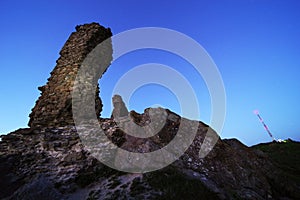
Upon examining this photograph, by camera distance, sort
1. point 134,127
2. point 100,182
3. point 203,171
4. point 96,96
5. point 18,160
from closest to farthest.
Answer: point 100,182
point 203,171
point 18,160
point 134,127
point 96,96

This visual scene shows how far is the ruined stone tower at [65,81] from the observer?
12.2 meters

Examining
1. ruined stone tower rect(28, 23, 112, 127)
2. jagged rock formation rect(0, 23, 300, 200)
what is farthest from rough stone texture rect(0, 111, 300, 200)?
ruined stone tower rect(28, 23, 112, 127)

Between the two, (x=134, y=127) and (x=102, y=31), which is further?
(x=102, y=31)

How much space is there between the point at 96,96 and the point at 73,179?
702cm

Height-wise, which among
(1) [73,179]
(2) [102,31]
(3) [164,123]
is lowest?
(1) [73,179]

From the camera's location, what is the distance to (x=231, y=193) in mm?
6574

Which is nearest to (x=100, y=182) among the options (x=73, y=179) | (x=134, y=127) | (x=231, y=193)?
(x=73, y=179)

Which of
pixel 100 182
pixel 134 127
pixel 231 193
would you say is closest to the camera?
pixel 231 193

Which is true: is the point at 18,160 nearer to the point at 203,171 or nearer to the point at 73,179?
the point at 73,179

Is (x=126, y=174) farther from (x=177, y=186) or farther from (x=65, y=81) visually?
(x=65, y=81)

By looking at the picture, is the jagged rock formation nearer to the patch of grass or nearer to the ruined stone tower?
the patch of grass

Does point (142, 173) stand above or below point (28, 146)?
below

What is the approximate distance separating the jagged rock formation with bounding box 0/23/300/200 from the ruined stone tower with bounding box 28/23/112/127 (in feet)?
1.00

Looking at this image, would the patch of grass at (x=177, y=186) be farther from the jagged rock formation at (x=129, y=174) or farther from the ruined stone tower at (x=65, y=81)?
the ruined stone tower at (x=65, y=81)
